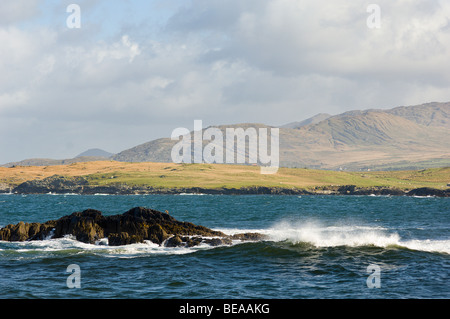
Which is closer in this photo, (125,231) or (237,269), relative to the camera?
(237,269)

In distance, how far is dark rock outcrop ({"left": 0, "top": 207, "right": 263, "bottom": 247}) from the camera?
48375 millimetres

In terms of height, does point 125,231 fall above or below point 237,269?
above

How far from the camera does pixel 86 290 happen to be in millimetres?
29719

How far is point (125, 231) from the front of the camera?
50438mm

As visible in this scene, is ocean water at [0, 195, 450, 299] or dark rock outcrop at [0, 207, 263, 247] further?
dark rock outcrop at [0, 207, 263, 247]

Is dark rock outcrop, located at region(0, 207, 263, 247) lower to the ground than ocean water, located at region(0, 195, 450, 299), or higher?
higher

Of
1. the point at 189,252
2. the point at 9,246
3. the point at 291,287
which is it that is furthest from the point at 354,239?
the point at 9,246

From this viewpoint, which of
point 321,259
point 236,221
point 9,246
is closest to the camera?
point 321,259

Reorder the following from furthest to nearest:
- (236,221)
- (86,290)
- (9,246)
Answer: (236,221) → (9,246) → (86,290)

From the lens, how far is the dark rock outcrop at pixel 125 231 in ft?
159
